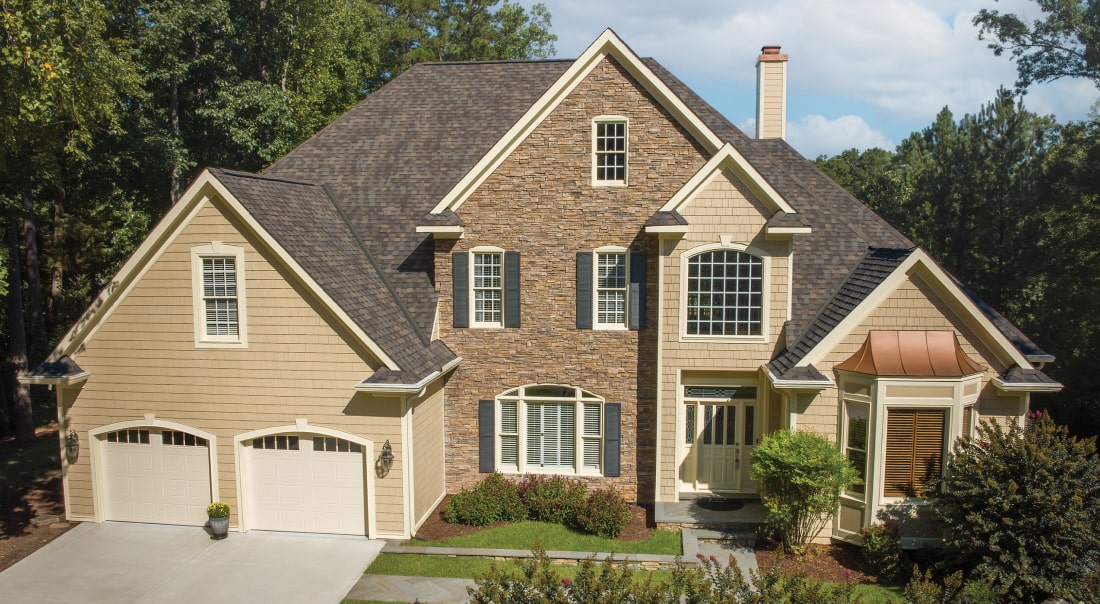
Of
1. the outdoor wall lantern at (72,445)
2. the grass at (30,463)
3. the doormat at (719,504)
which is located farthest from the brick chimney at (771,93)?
the grass at (30,463)

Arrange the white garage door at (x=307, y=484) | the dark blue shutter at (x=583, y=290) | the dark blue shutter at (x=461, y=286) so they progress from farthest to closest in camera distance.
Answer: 1. the dark blue shutter at (x=461, y=286)
2. the dark blue shutter at (x=583, y=290)
3. the white garage door at (x=307, y=484)

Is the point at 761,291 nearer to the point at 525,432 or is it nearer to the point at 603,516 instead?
the point at 603,516

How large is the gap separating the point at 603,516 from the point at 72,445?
464 inches

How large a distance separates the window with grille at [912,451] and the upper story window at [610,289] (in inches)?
227

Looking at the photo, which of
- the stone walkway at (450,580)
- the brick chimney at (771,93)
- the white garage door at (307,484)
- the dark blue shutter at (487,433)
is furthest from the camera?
the brick chimney at (771,93)

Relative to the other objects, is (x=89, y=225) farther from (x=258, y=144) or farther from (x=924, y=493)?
(x=924, y=493)

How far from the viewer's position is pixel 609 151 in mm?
16672

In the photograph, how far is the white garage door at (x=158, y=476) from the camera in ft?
51.2

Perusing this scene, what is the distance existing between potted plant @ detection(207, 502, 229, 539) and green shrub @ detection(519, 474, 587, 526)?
6357 millimetres

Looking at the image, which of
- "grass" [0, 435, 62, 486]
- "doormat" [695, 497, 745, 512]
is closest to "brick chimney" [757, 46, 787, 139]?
"doormat" [695, 497, 745, 512]

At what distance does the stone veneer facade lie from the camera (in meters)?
16.5

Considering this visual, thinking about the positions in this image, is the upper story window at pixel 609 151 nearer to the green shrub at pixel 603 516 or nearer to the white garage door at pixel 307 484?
the green shrub at pixel 603 516

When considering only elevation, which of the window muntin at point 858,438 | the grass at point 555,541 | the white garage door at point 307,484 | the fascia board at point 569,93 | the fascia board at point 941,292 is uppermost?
the fascia board at point 569,93

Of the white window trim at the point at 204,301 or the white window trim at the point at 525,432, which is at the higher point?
the white window trim at the point at 204,301
